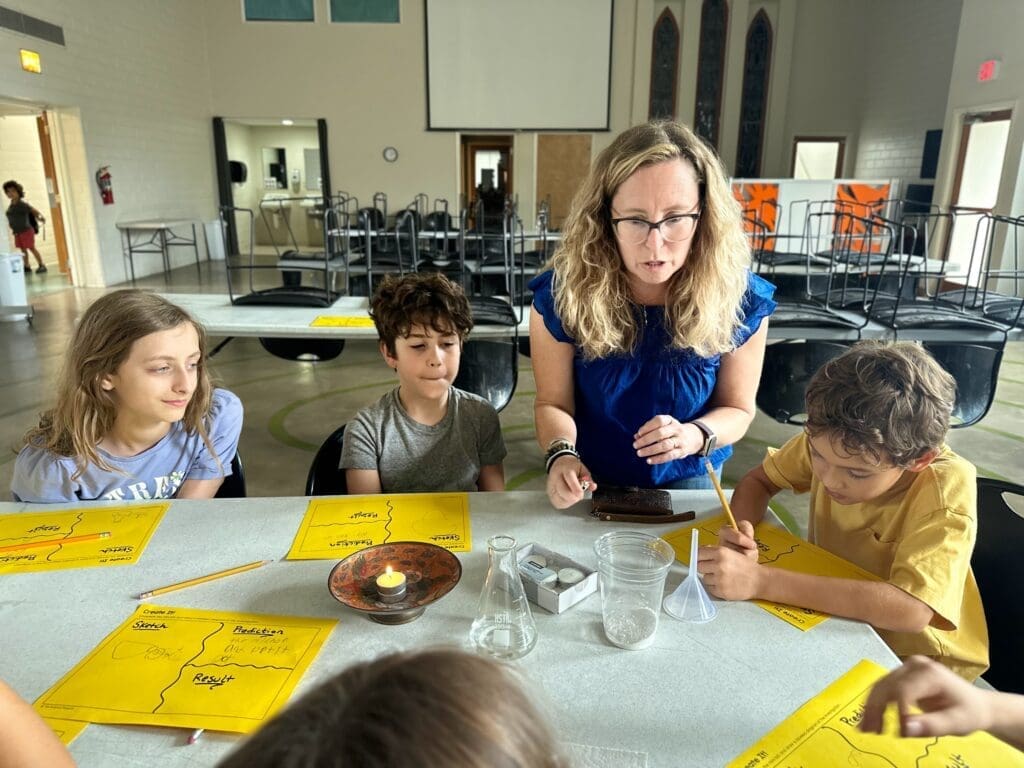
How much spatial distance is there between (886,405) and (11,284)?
7790mm

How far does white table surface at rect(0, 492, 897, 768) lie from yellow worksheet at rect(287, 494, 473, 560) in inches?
1.2

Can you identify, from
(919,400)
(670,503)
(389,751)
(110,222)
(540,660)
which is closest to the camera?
(389,751)

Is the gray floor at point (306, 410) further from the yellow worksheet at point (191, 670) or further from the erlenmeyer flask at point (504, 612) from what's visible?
the erlenmeyer flask at point (504, 612)

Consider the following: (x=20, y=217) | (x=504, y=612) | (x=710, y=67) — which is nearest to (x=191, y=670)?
(x=504, y=612)

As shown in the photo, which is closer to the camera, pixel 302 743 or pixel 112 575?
pixel 302 743

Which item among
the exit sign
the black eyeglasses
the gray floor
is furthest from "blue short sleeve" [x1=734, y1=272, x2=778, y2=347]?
the exit sign

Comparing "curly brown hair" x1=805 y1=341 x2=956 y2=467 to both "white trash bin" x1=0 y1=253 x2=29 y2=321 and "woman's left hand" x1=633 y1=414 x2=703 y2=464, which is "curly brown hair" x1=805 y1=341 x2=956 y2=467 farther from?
"white trash bin" x1=0 y1=253 x2=29 y2=321

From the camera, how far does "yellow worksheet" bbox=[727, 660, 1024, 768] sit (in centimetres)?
73

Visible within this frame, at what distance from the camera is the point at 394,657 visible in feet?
1.33

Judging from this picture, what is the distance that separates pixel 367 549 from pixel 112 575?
43 centimetres

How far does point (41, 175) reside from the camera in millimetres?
10125

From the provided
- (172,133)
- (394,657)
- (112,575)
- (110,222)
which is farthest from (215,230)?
(394,657)

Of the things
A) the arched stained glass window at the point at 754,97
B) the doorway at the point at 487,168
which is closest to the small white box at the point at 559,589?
the doorway at the point at 487,168

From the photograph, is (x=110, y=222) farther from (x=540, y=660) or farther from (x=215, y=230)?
(x=540, y=660)
